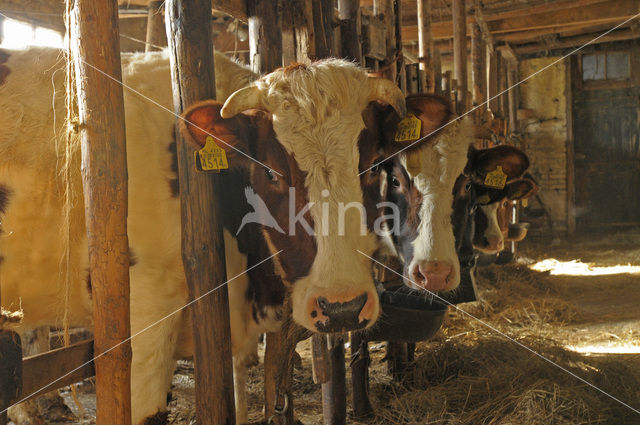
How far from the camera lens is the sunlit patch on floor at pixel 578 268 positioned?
9.93 m

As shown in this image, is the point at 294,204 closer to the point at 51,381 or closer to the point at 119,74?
the point at 119,74

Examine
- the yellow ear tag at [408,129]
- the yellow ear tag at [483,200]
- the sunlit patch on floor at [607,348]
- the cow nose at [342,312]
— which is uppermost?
the yellow ear tag at [408,129]

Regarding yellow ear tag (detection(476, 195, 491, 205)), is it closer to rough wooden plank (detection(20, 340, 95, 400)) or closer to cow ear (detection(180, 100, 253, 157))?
cow ear (detection(180, 100, 253, 157))

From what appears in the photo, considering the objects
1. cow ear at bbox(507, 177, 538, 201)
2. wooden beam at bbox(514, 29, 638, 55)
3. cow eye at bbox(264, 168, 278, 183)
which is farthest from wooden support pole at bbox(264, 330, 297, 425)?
wooden beam at bbox(514, 29, 638, 55)

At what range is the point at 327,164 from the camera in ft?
7.91

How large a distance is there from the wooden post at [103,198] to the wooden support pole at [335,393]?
191 cm

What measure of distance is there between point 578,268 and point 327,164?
941 cm

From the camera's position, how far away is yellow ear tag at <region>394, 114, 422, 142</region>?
A: 3.02 meters

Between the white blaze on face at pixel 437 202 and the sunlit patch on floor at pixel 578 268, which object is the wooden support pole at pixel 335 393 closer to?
the white blaze on face at pixel 437 202

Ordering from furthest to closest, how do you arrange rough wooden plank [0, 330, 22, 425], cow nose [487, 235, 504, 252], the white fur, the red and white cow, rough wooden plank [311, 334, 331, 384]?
1. cow nose [487, 235, 504, 252]
2. rough wooden plank [311, 334, 331, 384]
3. the white fur
4. the red and white cow
5. rough wooden plank [0, 330, 22, 425]

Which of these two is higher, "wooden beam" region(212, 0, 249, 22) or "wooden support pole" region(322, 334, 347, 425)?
"wooden beam" region(212, 0, 249, 22)

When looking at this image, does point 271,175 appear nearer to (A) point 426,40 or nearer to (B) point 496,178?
(B) point 496,178

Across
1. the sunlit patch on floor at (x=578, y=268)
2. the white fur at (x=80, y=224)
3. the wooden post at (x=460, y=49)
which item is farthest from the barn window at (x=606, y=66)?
the white fur at (x=80, y=224)

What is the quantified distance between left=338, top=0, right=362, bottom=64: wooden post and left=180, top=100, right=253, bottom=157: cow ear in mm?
1601
